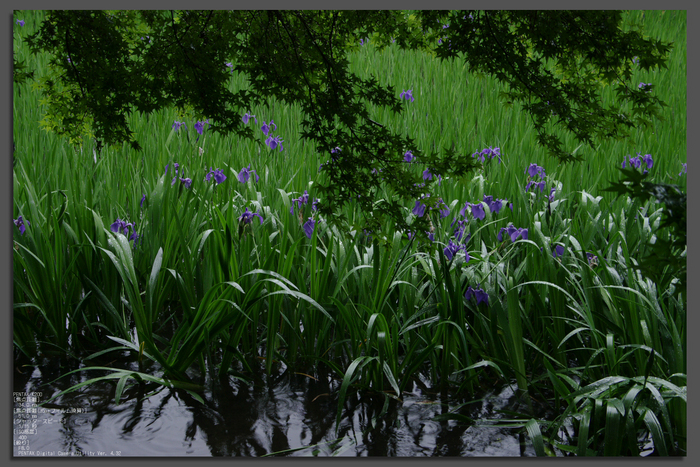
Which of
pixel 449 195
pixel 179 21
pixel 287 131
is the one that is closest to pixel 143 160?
pixel 287 131

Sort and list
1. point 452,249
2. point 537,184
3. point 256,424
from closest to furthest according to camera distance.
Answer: point 256,424 → point 452,249 → point 537,184

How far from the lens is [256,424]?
212 cm

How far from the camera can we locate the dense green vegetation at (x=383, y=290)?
6.93ft

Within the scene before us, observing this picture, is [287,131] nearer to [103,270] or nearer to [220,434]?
[103,270]

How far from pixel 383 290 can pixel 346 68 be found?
975 millimetres

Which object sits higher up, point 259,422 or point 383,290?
point 383,290

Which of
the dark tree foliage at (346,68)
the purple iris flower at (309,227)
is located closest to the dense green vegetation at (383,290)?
the purple iris flower at (309,227)

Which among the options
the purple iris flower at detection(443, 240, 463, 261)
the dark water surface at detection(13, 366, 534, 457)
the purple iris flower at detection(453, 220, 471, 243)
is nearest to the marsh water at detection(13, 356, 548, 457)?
the dark water surface at detection(13, 366, 534, 457)

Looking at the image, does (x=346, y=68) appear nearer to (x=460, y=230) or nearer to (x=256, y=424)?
(x=460, y=230)

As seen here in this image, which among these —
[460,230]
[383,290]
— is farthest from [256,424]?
[460,230]

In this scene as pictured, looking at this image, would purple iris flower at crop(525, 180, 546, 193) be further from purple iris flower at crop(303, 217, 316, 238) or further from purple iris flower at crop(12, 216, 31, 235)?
purple iris flower at crop(12, 216, 31, 235)

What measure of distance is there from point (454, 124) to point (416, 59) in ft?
1.91

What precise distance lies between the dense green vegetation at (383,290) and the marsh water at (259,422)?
83 millimetres

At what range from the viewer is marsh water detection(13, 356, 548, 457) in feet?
6.70
